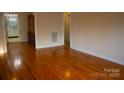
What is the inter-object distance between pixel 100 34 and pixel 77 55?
1.38 metres

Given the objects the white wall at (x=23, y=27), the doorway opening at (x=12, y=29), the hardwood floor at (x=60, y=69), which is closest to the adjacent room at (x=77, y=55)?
the hardwood floor at (x=60, y=69)

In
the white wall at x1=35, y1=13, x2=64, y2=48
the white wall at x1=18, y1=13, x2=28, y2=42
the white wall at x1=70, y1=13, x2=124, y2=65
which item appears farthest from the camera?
the white wall at x1=18, y1=13, x2=28, y2=42

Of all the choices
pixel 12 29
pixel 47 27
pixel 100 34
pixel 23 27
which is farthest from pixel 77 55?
pixel 12 29

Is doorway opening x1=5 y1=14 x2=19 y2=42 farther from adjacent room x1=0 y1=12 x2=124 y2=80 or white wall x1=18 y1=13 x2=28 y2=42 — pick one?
adjacent room x1=0 y1=12 x2=124 y2=80

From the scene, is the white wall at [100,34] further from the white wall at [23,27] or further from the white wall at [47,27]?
the white wall at [23,27]

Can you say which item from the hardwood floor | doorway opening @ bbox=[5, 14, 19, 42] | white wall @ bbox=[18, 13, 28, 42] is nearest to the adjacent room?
the hardwood floor

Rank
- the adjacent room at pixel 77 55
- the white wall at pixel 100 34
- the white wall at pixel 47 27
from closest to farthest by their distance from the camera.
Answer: the adjacent room at pixel 77 55 → the white wall at pixel 100 34 → the white wall at pixel 47 27

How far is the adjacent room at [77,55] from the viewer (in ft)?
14.3

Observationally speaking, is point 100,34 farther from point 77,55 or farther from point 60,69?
point 60,69

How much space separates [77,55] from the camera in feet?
21.7

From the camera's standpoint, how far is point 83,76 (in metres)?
4.16

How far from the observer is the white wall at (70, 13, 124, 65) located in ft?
16.8
